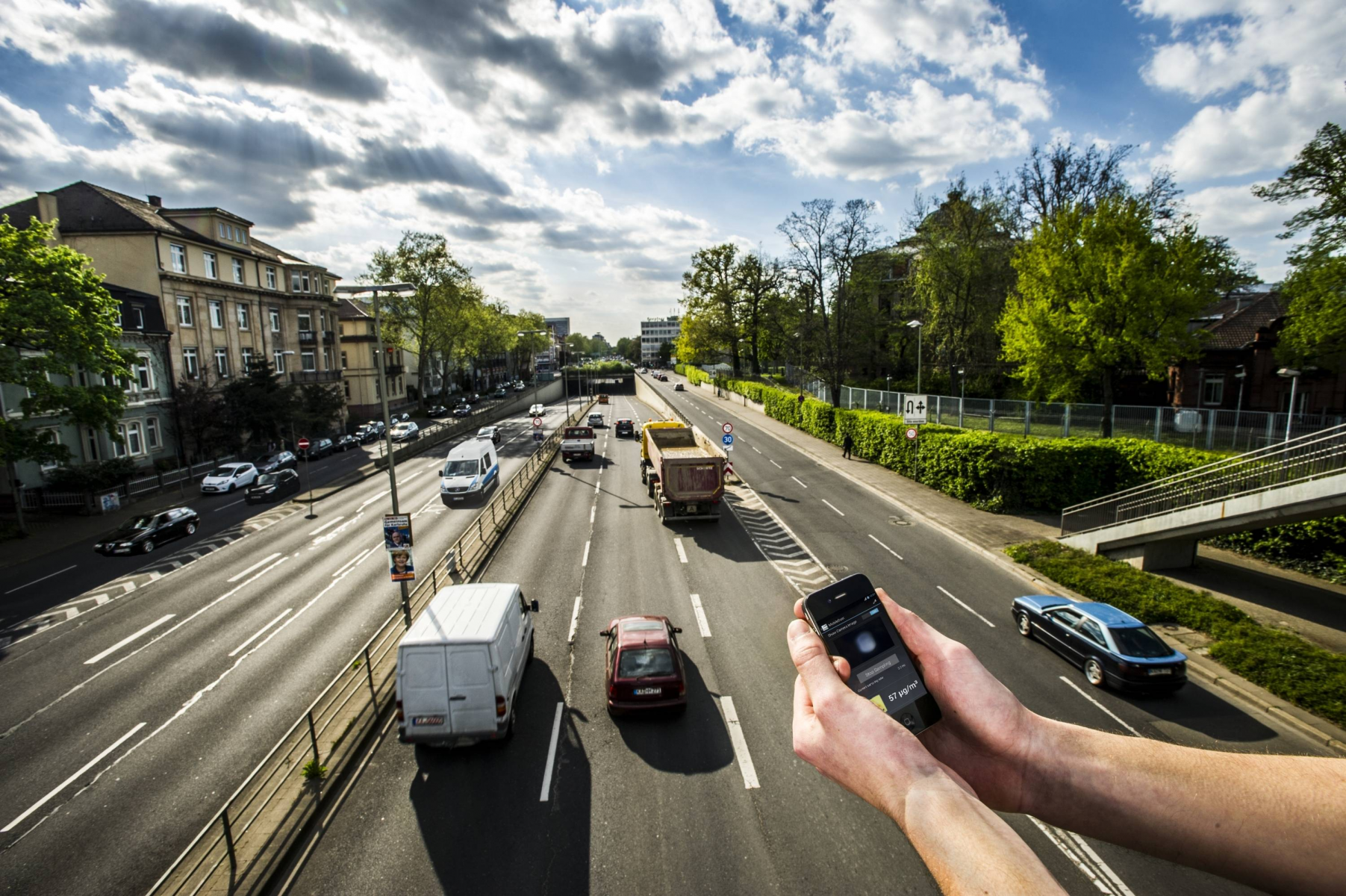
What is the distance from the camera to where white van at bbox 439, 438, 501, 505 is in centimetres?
3222

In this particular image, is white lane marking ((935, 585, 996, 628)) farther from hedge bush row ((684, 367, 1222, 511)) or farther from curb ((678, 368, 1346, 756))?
hedge bush row ((684, 367, 1222, 511))

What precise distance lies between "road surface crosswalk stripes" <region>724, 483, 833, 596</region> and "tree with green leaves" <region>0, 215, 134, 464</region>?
93.5ft

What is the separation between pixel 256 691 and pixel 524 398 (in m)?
Result: 83.1

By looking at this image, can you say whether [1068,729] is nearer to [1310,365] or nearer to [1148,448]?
[1148,448]

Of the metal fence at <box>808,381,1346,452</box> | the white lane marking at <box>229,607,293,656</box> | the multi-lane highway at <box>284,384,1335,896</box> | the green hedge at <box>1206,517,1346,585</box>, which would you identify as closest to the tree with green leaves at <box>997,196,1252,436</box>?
the metal fence at <box>808,381,1346,452</box>

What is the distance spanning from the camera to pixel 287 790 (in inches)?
388

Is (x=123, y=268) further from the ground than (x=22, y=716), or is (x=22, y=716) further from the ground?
(x=123, y=268)

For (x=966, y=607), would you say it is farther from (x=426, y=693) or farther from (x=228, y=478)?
(x=228, y=478)

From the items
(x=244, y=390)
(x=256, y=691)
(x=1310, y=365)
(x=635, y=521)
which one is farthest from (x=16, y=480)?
(x=1310, y=365)

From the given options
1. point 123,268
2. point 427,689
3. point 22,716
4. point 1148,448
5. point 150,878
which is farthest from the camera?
point 123,268

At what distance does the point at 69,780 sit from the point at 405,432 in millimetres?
46025

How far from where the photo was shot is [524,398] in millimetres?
94688

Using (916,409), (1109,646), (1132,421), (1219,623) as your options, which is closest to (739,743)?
(1109,646)

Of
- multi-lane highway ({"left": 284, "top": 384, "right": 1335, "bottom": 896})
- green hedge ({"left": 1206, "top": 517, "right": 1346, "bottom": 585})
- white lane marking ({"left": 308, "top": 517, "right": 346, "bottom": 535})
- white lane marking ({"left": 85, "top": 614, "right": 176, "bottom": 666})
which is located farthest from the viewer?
white lane marking ({"left": 308, "top": 517, "right": 346, "bottom": 535})
